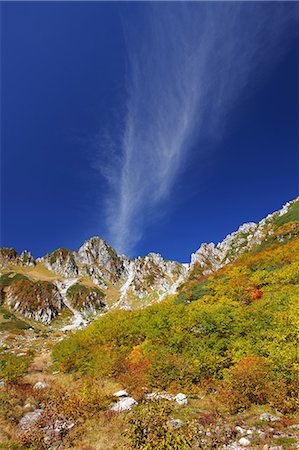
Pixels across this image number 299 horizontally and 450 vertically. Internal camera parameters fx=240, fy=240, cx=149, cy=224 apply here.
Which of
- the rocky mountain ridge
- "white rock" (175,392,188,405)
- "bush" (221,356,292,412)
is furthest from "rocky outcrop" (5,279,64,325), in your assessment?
"bush" (221,356,292,412)

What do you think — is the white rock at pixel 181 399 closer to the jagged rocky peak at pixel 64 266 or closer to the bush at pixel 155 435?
the bush at pixel 155 435

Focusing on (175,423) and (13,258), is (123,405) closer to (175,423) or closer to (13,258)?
(175,423)

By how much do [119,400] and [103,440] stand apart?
547 centimetres

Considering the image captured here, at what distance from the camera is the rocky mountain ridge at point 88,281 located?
115562 mm

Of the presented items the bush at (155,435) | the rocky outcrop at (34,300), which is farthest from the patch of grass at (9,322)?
the bush at (155,435)

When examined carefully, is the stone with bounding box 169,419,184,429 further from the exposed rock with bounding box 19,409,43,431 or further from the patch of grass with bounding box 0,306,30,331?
the patch of grass with bounding box 0,306,30,331

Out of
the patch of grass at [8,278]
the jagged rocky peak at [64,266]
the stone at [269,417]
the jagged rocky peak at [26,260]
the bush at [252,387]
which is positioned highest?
the jagged rocky peak at [26,260]

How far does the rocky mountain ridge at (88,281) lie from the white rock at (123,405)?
97.3 metres

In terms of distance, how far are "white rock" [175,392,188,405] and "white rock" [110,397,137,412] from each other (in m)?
2.47

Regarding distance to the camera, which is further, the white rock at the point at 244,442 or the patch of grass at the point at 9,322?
the patch of grass at the point at 9,322

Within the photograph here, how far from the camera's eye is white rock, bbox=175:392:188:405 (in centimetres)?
1362

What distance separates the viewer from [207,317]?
20.6 meters

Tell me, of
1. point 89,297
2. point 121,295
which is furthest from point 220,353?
point 121,295

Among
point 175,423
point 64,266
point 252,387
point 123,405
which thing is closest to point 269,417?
point 252,387
